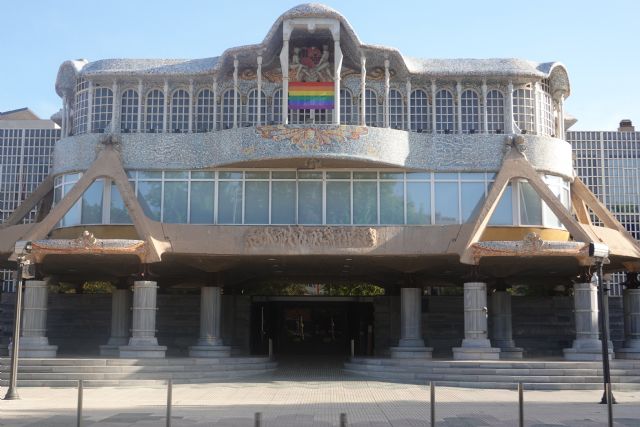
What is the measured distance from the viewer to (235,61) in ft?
120

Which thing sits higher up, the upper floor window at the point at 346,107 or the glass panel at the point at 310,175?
the upper floor window at the point at 346,107

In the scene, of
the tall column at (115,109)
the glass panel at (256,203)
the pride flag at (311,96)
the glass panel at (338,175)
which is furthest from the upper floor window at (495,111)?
the tall column at (115,109)

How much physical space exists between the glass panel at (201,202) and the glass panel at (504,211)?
39.3ft

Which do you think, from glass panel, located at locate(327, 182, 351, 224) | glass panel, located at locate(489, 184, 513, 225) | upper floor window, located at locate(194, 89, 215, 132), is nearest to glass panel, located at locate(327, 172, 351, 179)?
glass panel, located at locate(327, 182, 351, 224)

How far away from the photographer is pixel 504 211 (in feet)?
117

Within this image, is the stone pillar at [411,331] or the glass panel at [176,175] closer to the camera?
the stone pillar at [411,331]

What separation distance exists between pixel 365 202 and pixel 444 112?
219 inches

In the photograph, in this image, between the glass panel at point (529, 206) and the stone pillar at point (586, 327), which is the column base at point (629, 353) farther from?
the glass panel at point (529, 206)

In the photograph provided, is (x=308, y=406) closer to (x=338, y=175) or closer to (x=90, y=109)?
(x=338, y=175)

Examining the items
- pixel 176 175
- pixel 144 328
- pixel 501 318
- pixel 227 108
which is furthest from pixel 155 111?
pixel 501 318

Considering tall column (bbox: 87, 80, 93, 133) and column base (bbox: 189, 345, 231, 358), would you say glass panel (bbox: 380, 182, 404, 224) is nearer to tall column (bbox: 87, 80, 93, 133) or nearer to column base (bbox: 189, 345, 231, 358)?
column base (bbox: 189, 345, 231, 358)

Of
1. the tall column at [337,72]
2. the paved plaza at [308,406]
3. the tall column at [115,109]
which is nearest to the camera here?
the paved plaza at [308,406]

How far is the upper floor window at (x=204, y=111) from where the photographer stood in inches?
1483

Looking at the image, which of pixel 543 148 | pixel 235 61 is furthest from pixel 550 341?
pixel 235 61
